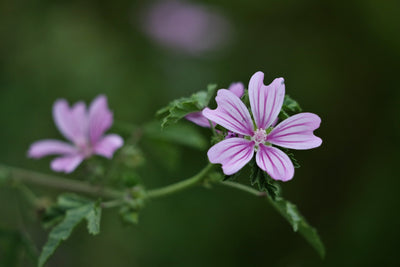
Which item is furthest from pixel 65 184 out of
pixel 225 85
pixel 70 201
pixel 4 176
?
pixel 225 85

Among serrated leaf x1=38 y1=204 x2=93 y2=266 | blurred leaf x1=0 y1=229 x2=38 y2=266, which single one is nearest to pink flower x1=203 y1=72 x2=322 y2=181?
serrated leaf x1=38 y1=204 x2=93 y2=266

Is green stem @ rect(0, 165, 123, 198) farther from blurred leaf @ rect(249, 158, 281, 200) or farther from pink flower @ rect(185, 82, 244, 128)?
blurred leaf @ rect(249, 158, 281, 200)

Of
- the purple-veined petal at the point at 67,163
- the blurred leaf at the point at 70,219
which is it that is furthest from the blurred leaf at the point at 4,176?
the blurred leaf at the point at 70,219

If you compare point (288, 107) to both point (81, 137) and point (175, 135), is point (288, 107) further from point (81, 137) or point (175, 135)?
point (81, 137)

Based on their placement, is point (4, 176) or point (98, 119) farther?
point (4, 176)

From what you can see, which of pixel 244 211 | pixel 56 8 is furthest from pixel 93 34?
pixel 244 211

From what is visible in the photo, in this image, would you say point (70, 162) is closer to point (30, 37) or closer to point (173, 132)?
point (173, 132)

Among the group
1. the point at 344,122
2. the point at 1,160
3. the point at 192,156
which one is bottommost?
the point at 1,160
